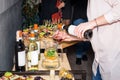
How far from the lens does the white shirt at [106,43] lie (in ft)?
4.54

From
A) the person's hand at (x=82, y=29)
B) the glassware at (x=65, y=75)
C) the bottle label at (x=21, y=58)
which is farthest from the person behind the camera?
the bottle label at (x=21, y=58)

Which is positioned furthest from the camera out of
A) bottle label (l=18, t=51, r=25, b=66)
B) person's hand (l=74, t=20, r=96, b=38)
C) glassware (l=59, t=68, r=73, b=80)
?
bottle label (l=18, t=51, r=25, b=66)

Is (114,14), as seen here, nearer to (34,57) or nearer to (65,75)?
(65,75)

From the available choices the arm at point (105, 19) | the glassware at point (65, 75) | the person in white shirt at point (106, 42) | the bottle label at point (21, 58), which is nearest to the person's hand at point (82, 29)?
the arm at point (105, 19)

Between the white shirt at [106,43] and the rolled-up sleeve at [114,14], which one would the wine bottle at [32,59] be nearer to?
the white shirt at [106,43]

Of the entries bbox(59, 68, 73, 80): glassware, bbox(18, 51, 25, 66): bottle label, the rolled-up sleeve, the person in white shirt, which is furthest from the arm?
bbox(18, 51, 25, 66): bottle label

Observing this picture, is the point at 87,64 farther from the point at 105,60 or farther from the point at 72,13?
the point at 105,60

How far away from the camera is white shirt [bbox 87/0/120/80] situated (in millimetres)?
1384

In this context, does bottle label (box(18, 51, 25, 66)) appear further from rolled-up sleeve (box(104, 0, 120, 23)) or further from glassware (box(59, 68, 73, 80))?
rolled-up sleeve (box(104, 0, 120, 23))

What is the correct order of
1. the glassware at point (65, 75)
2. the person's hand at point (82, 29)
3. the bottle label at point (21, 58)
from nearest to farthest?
1. the person's hand at point (82, 29)
2. the glassware at point (65, 75)
3. the bottle label at point (21, 58)

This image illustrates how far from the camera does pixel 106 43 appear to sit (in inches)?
56.1

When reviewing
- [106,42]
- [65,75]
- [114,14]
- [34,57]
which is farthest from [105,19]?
[34,57]

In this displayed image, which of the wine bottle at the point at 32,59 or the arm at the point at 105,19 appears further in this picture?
the wine bottle at the point at 32,59

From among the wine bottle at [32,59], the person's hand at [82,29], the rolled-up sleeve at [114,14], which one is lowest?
the wine bottle at [32,59]
